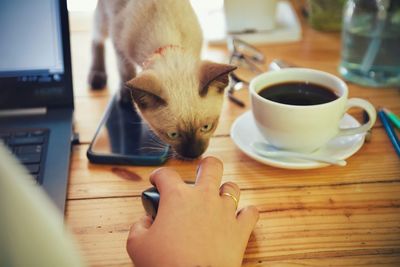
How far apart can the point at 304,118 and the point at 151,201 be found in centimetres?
28

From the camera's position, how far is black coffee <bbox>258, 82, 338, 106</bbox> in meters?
0.82

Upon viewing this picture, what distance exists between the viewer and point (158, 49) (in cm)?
88

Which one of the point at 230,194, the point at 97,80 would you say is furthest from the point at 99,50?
the point at 230,194

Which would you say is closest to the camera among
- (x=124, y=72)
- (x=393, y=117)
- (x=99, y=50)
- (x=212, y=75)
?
(x=212, y=75)

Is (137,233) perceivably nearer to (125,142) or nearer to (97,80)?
(125,142)

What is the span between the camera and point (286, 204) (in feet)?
2.43

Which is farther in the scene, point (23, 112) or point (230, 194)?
point (23, 112)

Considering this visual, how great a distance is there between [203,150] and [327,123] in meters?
0.22

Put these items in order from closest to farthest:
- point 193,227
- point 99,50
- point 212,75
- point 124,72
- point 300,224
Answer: point 193,227 → point 300,224 → point 212,75 → point 124,72 → point 99,50

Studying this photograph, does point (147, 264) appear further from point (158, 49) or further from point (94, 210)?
point (158, 49)

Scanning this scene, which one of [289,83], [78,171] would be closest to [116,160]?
[78,171]

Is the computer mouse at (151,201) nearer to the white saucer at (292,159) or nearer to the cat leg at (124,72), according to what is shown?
the white saucer at (292,159)

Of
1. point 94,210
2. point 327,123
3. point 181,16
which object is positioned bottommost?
point 94,210

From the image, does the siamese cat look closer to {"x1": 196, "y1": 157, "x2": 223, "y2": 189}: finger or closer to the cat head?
the cat head
